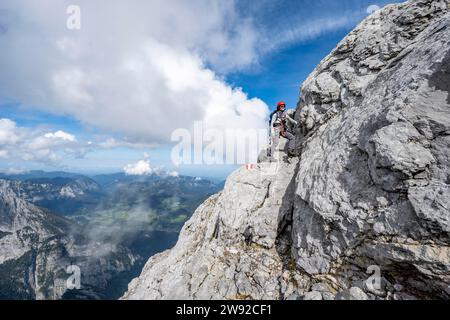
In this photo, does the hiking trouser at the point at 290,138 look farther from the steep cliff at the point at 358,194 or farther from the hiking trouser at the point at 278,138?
the steep cliff at the point at 358,194

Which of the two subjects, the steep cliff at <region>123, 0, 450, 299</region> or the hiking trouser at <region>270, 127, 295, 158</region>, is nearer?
the steep cliff at <region>123, 0, 450, 299</region>

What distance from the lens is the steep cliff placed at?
9.89m

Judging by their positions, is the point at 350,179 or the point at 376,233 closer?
the point at 376,233

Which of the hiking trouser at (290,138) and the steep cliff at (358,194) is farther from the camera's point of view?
the hiking trouser at (290,138)

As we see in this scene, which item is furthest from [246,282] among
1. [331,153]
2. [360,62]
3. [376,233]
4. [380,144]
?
[360,62]

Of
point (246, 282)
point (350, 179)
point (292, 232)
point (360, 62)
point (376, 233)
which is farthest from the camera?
point (360, 62)

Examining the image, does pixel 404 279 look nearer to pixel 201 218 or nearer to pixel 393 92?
pixel 393 92

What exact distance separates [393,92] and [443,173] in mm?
5181

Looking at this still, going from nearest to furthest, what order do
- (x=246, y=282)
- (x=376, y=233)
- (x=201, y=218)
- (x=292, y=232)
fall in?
(x=376, y=233)
(x=246, y=282)
(x=292, y=232)
(x=201, y=218)

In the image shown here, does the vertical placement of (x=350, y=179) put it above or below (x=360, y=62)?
below

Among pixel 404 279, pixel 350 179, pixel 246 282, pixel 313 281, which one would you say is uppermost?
pixel 350 179

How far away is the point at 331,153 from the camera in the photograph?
1423cm

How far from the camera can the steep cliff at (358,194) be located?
9891mm

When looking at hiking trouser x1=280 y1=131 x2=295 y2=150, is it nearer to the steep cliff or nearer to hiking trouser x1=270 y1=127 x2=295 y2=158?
hiking trouser x1=270 y1=127 x2=295 y2=158
